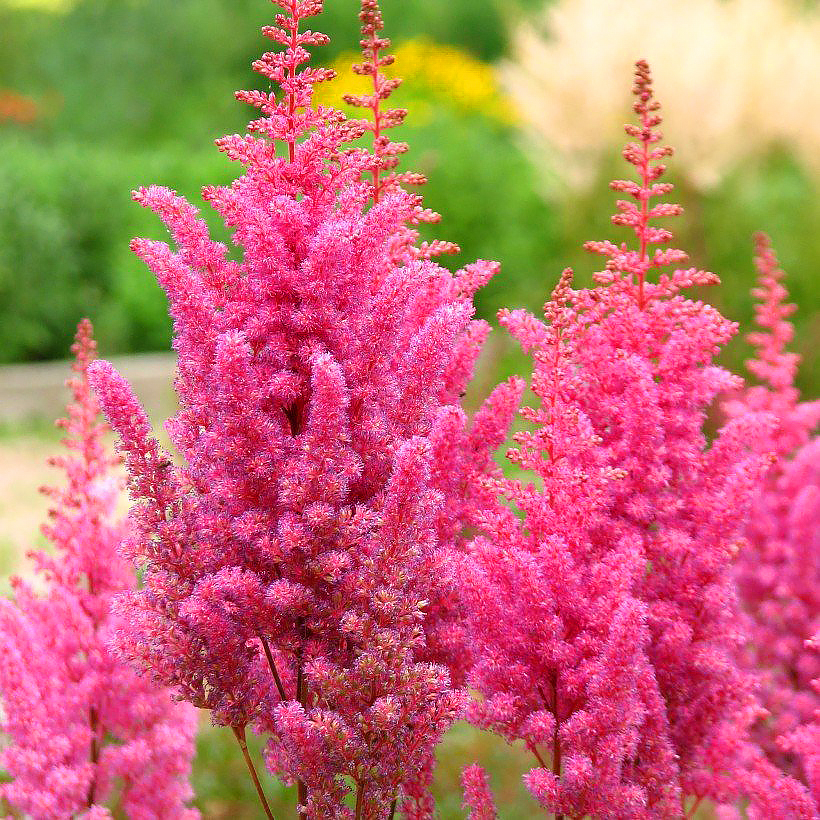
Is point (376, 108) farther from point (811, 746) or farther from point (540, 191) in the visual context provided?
point (540, 191)

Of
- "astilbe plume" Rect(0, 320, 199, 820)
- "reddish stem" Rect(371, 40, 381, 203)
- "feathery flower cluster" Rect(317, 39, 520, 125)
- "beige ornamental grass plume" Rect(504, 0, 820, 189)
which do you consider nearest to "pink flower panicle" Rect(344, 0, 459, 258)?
"reddish stem" Rect(371, 40, 381, 203)

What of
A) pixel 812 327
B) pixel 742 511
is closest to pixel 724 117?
pixel 812 327

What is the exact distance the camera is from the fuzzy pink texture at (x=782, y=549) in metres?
3.11

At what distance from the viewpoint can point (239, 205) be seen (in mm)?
2158

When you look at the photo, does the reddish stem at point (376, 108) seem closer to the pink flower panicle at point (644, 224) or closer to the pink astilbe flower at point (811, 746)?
the pink flower panicle at point (644, 224)

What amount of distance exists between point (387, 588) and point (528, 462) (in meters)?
0.36

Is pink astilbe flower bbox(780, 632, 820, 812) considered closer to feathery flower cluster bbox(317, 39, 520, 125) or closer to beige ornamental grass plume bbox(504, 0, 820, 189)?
beige ornamental grass plume bbox(504, 0, 820, 189)

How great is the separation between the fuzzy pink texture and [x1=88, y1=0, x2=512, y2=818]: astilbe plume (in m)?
1.23

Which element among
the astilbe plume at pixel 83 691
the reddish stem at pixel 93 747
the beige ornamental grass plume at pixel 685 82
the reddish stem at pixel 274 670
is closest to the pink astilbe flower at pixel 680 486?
the reddish stem at pixel 274 670

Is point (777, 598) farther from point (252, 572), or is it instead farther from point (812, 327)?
point (812, 327)

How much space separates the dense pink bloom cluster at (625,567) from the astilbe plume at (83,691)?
75cm

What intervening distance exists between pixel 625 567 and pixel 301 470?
571 mm

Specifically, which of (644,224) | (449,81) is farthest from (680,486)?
(449,81)

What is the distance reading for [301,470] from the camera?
203 centimetres
